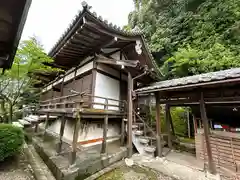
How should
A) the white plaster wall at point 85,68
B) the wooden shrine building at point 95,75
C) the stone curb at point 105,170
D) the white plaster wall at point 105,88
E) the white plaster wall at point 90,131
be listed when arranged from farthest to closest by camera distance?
the white plaster wall at point 85,68 → the white plaster wall at point 105,88 → the white plaster wall at point 90,131 → the wooden shrine building at point 95,75 → the stone curb at point 105,170

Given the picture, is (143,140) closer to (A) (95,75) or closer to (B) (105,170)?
(B) (105,170)

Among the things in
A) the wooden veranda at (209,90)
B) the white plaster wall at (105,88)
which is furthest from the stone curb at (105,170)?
the white plaster wall at (105,88)

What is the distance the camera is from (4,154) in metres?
4.48

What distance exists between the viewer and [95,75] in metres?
6.32

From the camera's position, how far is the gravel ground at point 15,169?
4145mm

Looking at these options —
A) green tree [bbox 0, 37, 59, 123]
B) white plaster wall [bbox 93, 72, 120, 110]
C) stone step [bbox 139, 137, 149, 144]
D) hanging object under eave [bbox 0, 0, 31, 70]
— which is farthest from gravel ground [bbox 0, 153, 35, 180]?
stone step [bbox 139, 137, 149, 144]

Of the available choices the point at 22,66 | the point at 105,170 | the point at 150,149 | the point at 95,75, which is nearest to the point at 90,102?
the point at 95,75

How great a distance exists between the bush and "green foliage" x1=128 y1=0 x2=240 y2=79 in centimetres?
1249

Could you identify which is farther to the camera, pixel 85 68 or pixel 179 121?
pixel 179 121

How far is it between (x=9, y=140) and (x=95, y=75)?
4174 mm

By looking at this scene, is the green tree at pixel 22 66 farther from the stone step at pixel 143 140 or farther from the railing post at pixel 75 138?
the stone step at pixel 143 140

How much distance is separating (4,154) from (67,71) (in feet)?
19.7

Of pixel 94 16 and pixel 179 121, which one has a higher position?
pixel 94 16

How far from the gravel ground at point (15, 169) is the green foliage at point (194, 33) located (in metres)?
12.7
